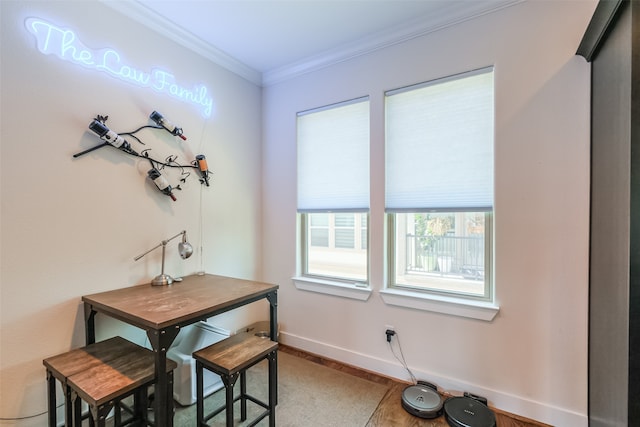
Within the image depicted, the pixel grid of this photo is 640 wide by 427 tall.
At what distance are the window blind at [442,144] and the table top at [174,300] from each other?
4.43 ft

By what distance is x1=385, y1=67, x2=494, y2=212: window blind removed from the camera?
1.99m

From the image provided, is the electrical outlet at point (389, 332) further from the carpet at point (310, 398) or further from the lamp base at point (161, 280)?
the lamp base at point (161, 280)

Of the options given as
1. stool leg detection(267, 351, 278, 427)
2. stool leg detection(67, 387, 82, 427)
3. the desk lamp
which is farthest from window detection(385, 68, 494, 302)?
stool leg detection(67, 387, 82, 427)

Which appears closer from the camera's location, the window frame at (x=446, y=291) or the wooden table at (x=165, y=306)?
the wooden table at (x=165, y=306)

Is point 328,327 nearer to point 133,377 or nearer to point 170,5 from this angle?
point 133,377

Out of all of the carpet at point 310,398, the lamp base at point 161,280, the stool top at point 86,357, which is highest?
the lamp base at point 161,280

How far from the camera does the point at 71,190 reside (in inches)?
67.0

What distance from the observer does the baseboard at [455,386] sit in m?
1.74

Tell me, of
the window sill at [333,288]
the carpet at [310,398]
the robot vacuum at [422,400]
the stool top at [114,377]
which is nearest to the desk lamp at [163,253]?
the stool top at [114,377]

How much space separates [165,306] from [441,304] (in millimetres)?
1883

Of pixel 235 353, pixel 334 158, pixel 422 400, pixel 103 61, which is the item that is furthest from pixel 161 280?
pixel 422 400

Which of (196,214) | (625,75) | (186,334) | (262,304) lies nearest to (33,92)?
(196,214)

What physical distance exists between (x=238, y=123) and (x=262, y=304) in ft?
6.43

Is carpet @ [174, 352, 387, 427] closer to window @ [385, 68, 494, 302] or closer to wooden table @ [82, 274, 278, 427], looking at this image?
wooden table @ [82, 274, 278, 427]
